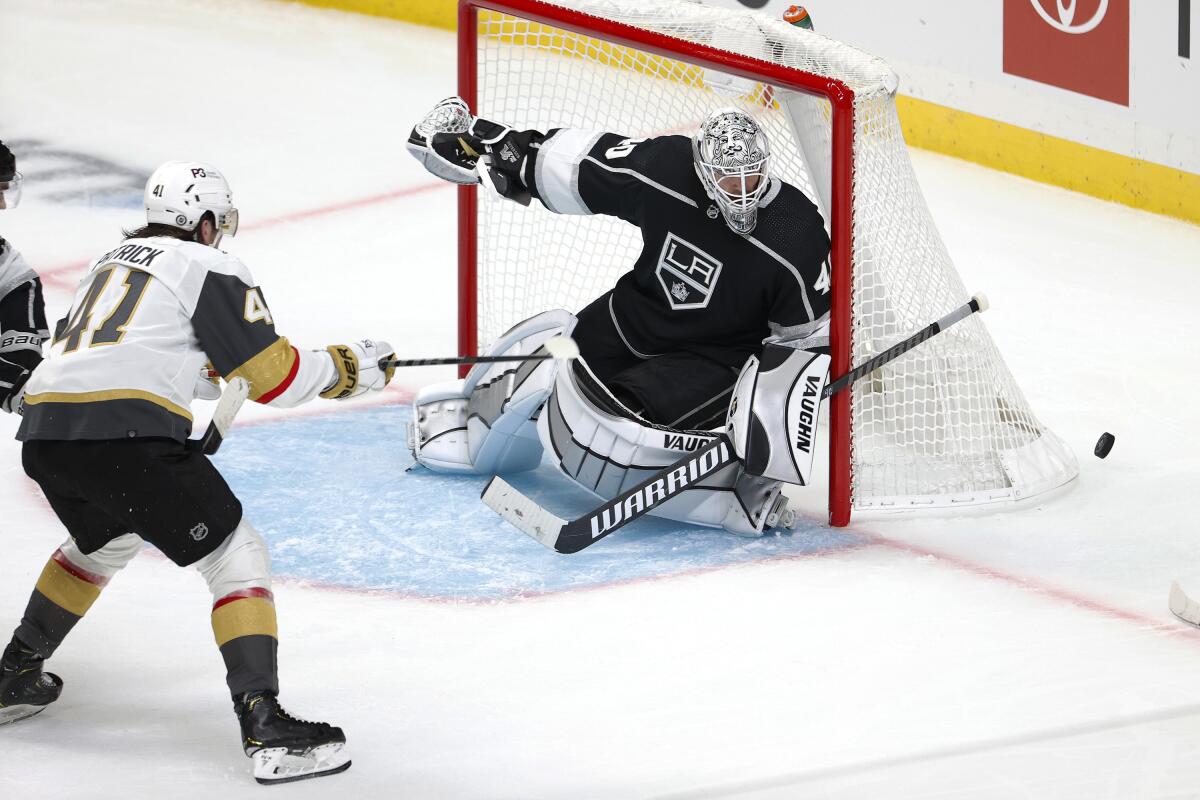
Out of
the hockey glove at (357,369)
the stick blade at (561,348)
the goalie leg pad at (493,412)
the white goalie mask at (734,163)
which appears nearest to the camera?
the hockey glove at (357,369)

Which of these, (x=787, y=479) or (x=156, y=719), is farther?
(x=787, y=479)

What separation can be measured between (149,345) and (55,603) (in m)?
0.46

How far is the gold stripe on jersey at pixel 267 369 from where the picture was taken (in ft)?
8.48

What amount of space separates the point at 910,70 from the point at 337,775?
14.1 ft

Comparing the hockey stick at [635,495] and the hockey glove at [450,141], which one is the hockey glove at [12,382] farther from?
the hockey glove at [450,141]

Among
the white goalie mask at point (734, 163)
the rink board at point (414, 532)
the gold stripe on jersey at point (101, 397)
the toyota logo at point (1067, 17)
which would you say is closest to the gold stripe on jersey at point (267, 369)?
the gold stripe on jersey at point (101, 397)

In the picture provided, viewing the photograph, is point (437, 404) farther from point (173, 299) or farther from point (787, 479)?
point (173, 299)

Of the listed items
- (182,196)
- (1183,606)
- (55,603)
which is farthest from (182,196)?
(1183,606)

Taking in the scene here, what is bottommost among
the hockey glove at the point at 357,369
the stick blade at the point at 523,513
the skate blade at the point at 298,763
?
the skate blade at the point at 298,763

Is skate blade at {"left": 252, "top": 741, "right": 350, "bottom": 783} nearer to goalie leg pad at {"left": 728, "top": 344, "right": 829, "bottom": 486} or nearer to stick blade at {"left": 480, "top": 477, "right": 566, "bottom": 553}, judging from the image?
stick blade at {"left": 480, "top": 477, "right": 566, "bottom": 553}

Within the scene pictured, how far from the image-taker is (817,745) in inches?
104

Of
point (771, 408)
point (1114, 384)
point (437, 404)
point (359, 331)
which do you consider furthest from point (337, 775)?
point (1114, 384)

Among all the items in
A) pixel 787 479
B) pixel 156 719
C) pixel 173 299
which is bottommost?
pixel 156 719

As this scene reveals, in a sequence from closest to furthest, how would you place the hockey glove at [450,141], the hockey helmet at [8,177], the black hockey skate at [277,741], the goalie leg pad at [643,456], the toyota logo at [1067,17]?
the black hockey skate at [277,741]
the hockey helmet at [8,177]
the goalie leg pad at [643,456]
the hockey glove at [450,141]
the toyota logo at [1067,17]
